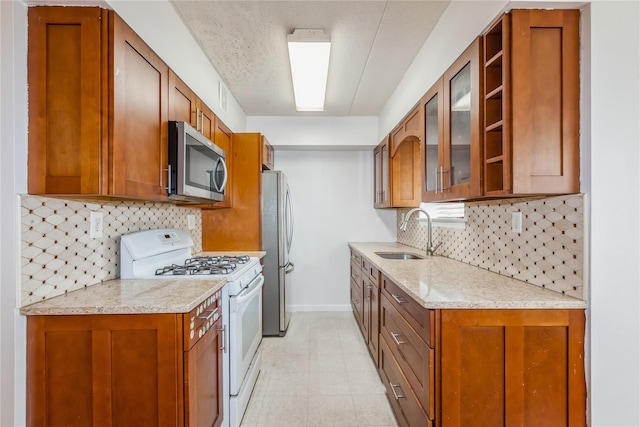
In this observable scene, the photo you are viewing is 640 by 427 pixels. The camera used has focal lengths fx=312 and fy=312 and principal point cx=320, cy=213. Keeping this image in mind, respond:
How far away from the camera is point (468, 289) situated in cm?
147

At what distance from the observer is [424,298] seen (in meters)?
1.32

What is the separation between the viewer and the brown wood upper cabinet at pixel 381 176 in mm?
3316

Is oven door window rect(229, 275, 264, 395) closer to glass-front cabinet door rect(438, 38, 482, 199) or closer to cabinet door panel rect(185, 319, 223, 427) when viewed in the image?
cabinet door panel rect(185, 319, 223, 427)

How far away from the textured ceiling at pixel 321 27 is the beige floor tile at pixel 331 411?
2469 mm

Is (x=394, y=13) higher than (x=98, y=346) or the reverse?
higher

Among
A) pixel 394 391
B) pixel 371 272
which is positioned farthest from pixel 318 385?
pixel 371 272

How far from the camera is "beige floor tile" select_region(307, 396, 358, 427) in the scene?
6.26 ft

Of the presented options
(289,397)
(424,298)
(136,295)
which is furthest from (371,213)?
(136,295)

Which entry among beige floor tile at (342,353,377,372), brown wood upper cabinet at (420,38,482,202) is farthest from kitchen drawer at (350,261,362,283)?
brown wood upper cabinet at (420,38,482,202)

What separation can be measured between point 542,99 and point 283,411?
2227mm

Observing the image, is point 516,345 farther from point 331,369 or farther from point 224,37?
point 224,37

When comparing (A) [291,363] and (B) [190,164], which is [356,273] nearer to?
(A) [291,363]

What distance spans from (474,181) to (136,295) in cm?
167

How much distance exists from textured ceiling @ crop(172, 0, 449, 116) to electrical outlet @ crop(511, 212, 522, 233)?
1.26 m
